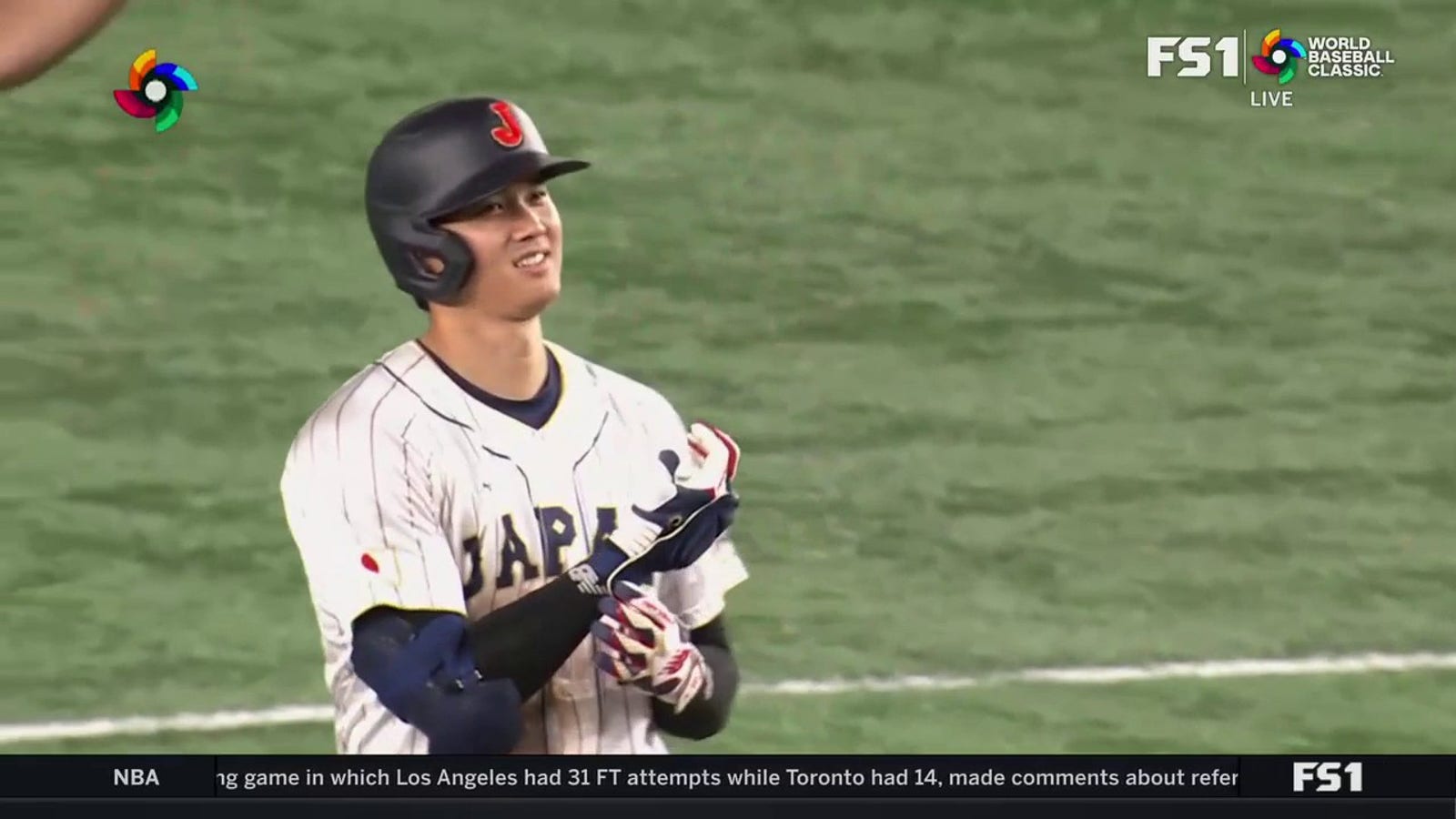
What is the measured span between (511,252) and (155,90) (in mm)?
3964

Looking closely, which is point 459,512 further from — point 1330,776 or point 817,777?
point 1330,776

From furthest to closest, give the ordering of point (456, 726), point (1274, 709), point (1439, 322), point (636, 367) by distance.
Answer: point (1439, 322) < point (636, 367) < point (1274, 709) < point (456, 726)

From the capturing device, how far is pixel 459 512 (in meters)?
6.56

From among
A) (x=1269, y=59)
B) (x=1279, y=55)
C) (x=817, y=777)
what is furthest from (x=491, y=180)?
(x=1269, y=59)

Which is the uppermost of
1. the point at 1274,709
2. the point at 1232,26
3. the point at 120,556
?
the point at 1232,26

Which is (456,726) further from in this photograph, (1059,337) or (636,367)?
(1059,337)

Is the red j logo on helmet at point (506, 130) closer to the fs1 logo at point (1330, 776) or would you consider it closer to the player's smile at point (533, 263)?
the player's smile at point (533, 263)

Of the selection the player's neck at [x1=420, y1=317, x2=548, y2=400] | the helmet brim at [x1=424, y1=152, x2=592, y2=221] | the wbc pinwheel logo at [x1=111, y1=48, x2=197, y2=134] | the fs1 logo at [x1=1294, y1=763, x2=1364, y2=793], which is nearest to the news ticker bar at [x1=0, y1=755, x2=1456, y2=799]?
the fs1 logo at [x1=1294, y1=763, x2=1364, y2=793]

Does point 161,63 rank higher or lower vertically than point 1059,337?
higher

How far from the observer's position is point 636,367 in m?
9.90

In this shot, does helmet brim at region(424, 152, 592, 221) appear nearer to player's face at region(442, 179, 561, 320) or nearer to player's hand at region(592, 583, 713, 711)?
player's face at region(442, 179, 561, 320)

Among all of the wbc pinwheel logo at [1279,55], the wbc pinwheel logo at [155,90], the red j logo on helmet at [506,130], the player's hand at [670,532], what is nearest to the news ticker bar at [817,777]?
the player's hand at [670,532]

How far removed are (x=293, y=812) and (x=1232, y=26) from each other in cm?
559

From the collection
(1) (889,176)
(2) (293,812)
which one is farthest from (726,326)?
(2) (293,812)
